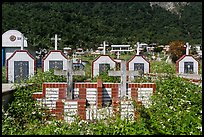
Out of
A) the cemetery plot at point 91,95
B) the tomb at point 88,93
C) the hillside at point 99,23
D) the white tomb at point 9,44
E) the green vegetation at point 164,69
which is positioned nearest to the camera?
the tomb at point 88,93

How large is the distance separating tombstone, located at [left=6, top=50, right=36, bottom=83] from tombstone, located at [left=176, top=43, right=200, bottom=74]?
251 inches

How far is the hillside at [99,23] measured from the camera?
169ft

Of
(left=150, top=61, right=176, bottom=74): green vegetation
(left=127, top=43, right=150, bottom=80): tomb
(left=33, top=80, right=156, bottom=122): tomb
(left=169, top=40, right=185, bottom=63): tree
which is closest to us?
(left=33, top=80, right=156, bottom=122): tomb

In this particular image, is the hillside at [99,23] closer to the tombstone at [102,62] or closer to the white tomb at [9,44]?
the white tomb at [9,44]

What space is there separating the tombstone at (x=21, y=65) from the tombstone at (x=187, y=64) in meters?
6.37

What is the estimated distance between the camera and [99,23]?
6406 cm

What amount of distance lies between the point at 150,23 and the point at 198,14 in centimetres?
971

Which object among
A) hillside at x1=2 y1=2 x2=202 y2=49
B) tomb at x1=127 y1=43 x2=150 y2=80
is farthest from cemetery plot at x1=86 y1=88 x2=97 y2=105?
hillside at x1=2 y1=2 x2=202 y2=49

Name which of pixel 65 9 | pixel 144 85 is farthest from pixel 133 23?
pixel 144 85

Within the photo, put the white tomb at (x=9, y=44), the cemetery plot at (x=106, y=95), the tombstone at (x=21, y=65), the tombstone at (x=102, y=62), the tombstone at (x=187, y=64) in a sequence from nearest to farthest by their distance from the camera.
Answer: the cemetery plot at (x=106, y=95)
the tombstone at (x=21, y=65)
the tombstone at (x=102, y=62)
the tombstone at (x=187, y=64)
the white tomb at (x=9, y=44)

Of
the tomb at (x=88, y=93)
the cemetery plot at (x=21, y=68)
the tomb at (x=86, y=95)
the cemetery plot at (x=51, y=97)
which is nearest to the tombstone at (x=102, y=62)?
the cemetery plot at (x=21, y=68)

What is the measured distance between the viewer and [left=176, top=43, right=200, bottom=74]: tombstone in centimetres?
1766

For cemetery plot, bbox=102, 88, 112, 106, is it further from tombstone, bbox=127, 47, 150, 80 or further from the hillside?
the hillside

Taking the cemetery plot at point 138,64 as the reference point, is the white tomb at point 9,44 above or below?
above
